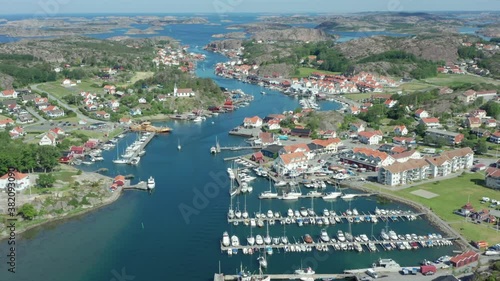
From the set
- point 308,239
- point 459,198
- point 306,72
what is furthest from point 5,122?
point 306,72

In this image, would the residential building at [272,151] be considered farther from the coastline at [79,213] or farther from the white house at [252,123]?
the coastline at [79,213]

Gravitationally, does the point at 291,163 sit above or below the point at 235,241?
above

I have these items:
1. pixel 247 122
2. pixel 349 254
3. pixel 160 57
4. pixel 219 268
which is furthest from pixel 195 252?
pixel 160 57

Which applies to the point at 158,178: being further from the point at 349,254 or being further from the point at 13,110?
the point at 13,110

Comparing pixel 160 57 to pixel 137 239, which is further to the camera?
pixel 160 57

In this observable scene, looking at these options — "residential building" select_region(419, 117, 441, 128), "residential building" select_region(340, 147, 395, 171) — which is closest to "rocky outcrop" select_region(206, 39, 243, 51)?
"residential building" select_region(419, 117, 441, 128)

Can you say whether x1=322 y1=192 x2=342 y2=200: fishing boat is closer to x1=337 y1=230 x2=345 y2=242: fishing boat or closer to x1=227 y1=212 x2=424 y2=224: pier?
x1=227 y1=212 x2=424 y2=224: pier

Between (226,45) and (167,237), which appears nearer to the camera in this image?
(167,237)

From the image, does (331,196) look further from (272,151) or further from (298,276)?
(298,276)
